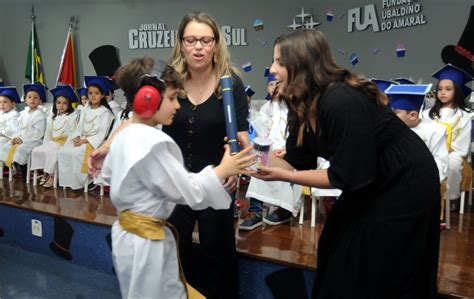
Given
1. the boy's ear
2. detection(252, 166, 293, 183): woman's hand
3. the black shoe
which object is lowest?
the black shoe

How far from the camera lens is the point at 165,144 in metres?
1.46

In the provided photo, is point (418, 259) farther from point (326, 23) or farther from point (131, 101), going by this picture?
point (326, 23)

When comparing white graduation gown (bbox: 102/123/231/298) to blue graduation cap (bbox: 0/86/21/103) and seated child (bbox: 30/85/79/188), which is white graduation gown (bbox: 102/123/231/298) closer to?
seated child (bbox: 30/85/79/188)

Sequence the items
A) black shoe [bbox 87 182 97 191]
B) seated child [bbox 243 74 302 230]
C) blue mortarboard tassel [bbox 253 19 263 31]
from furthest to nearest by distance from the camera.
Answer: blue mortarboard tassel [bbox 253 19 263 31] → black shoe [bbox 87 182 97 191] → seated child [bbox 243 74 302 230]

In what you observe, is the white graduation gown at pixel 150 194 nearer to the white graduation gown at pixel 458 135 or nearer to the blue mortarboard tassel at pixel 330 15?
the white graduation gown at pixel 458 135

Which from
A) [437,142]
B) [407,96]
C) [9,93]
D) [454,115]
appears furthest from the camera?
[9,93]

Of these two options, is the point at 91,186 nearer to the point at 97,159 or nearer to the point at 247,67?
the point at 247,67

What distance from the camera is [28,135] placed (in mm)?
5125

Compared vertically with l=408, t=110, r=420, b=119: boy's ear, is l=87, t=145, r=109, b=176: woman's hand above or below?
below

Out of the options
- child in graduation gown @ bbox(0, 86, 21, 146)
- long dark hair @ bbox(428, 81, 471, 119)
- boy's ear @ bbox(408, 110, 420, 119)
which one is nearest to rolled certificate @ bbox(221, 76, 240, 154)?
boy's ear @ bbox(408, 110, 420, 119)

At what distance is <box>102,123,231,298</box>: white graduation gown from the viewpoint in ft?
4.77

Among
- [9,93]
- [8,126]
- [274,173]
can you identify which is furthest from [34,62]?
[274,173]

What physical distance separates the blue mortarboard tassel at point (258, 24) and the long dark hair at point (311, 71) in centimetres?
489

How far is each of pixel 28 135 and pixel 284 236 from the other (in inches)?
139
